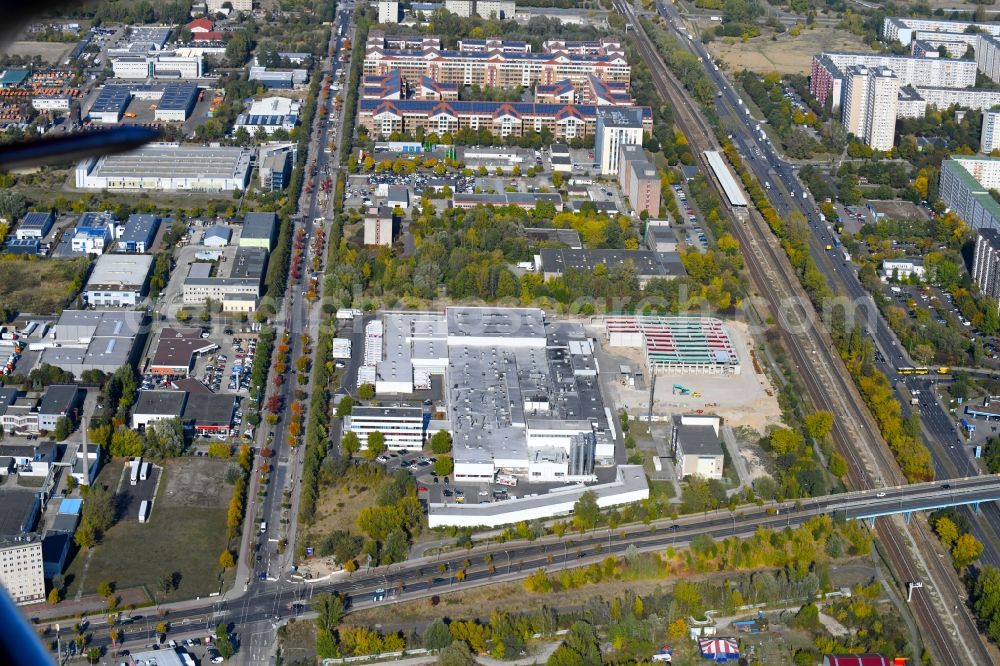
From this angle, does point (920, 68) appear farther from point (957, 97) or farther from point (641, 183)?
point (641, 183)

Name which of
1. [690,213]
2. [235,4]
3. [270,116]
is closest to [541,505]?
[690,213]

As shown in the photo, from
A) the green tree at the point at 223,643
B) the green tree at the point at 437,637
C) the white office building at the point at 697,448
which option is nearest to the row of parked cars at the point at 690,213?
the white office building at the point at 697,448

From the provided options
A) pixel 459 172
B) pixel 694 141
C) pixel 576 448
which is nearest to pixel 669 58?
pixel 694 141

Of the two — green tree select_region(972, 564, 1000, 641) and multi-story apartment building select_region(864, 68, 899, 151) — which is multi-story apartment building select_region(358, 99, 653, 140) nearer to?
multi-story apartment building select_region(864, 68, 899, 151)

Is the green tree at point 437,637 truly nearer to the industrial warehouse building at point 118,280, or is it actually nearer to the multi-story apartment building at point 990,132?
the industrial warehouse building at point 118,280

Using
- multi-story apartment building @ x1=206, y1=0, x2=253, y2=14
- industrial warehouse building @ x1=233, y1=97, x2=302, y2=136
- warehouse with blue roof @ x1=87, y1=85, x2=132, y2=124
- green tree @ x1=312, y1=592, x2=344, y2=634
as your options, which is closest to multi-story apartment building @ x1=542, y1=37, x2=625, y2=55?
industrial warehouse building @ x1=233, y1=97, x2=302, y2=136
